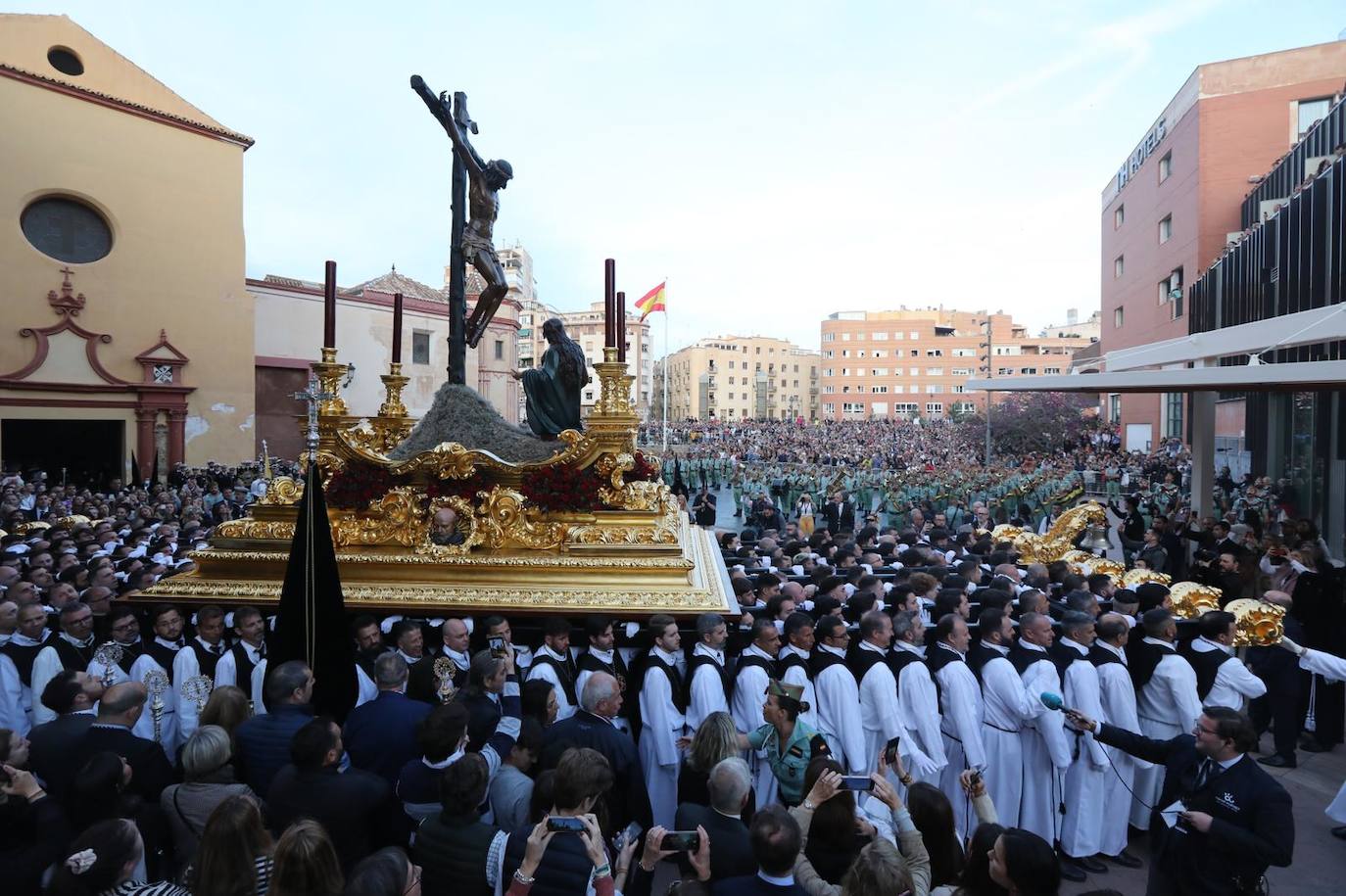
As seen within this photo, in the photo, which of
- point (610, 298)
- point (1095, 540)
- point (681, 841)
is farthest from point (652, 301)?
point (681, 841)

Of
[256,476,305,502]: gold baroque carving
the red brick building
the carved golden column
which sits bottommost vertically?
[256,476,305,502]: gold baroque carving

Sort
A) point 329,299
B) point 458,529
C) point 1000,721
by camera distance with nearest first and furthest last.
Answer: point 1000,721
point 458,529
point 329,299

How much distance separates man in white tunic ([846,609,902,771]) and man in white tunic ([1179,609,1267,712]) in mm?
2174

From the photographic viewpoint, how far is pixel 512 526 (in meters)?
6.53

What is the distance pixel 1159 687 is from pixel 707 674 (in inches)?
124

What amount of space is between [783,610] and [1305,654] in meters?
3.56

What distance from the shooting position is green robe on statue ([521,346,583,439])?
7.39m

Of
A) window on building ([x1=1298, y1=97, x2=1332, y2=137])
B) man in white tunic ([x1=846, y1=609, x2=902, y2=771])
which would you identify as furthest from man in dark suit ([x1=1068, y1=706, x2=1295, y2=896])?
window on building ([x1=1298, y1=97, x2=1332, y2=137])

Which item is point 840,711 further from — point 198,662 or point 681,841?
point 198,662

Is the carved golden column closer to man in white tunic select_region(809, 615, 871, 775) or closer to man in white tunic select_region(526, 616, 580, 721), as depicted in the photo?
man in white tunic select_region(526, 616, 580, 721)

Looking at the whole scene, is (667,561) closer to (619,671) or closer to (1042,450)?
(619,671)

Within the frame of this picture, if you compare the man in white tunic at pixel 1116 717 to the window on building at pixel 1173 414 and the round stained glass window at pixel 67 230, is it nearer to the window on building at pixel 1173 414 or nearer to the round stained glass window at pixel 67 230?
the round stained glass window at pixel 67 230

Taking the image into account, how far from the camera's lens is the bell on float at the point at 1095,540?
406 inches

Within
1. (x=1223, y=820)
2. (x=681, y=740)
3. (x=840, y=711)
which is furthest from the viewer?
(x=840, y=711)
